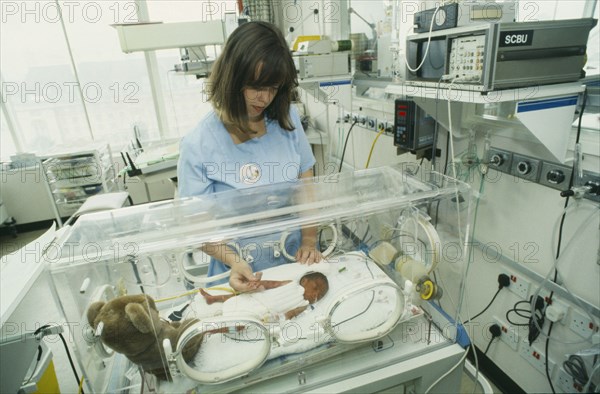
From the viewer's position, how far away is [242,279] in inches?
43.9

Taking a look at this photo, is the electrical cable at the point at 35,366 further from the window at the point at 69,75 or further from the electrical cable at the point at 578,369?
the window at the point at 69,75

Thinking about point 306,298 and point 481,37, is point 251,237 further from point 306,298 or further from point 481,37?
point 481,37

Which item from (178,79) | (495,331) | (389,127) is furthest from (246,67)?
(178,79)

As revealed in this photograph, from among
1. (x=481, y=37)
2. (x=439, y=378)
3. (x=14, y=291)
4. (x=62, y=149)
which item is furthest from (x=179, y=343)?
(x=62, y=149)

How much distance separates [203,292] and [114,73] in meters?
3.84

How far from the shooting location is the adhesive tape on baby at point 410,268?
1.13m

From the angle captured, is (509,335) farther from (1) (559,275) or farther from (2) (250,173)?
(2) (250,173)

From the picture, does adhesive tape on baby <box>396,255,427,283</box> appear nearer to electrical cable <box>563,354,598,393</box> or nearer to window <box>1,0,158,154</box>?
electrical cable <box>563,354,598,393</box>

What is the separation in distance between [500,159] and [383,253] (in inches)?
29.1

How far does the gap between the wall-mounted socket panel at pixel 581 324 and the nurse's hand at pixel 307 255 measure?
1023 mm

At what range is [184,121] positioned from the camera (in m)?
4.52

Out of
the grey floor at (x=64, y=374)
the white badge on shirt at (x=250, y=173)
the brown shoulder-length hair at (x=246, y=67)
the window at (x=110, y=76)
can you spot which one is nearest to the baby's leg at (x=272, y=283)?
the white badge on shirt at (x=250, y=173)

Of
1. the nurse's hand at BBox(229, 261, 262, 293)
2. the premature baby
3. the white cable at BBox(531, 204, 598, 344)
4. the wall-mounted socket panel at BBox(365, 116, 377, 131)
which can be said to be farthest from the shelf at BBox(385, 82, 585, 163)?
the wall-mounted socket panel at BBox(365, 116, 377, 131)

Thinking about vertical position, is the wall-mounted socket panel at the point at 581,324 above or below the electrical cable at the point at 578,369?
above
